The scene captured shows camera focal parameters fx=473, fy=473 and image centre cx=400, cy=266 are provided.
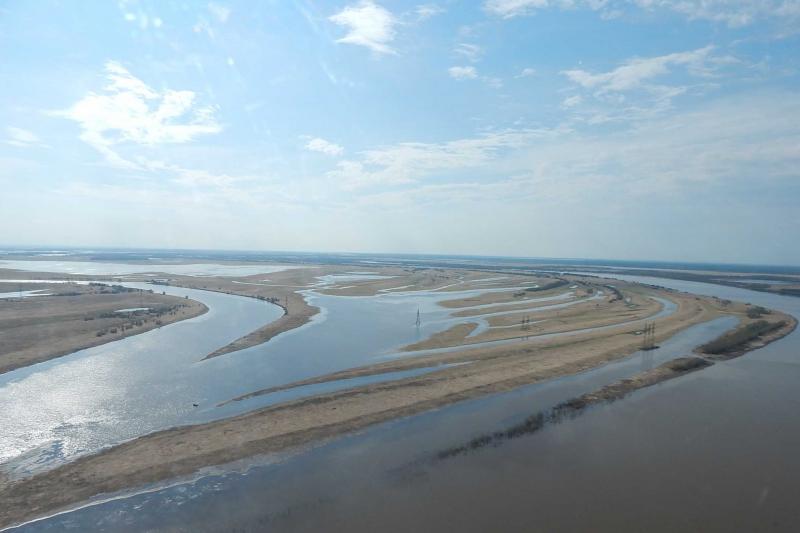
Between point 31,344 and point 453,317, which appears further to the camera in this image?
point 453,317

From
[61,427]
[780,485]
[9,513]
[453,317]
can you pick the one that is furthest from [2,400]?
[453,317]

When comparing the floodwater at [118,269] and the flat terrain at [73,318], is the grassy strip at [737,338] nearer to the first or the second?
the flat terrain at [73,318]

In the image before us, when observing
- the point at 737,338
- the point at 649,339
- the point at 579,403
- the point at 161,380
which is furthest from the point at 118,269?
the point at 737,338

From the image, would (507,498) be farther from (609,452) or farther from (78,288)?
(78,288)

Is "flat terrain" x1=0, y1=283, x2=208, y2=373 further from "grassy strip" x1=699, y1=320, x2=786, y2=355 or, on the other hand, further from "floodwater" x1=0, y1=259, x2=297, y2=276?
"grassy strip" x1=699, y1=320, x2=786, y2=355

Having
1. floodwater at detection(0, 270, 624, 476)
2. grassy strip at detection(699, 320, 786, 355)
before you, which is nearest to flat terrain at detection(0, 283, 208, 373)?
floodwater at detection(0, 270, 624, 476)

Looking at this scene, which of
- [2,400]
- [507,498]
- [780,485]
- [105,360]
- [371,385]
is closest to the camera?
[507,498]
